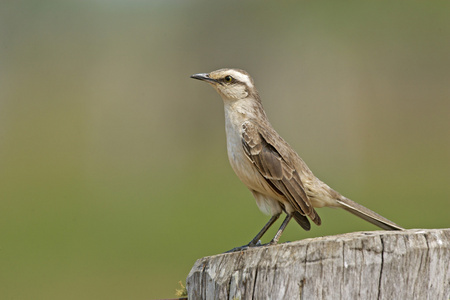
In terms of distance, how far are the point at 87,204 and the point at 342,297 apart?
1488cm

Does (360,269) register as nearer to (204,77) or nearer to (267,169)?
(267,169)

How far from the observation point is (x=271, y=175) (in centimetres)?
546

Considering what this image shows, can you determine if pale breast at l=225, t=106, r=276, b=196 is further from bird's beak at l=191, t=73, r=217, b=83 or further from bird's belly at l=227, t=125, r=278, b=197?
bird's beak at l=191, t=73, r=217, b=83

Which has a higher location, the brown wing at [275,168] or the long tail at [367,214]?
the brown wing at [275,168]

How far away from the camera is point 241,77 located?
611 centimetres

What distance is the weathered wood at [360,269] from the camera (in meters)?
3.27

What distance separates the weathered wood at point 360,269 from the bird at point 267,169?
71.0 inches

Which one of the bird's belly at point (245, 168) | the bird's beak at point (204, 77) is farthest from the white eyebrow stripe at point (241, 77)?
the bird's belly at point (245, 168)

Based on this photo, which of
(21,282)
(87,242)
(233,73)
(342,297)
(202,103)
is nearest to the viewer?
(342,297)

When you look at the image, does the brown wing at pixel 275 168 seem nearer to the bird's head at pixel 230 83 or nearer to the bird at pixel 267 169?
the bird at pixel 267 169

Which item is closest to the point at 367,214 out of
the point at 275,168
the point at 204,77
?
the point at 275,168

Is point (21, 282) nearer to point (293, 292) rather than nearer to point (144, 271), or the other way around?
point (144, 271)

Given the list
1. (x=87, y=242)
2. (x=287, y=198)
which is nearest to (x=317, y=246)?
(x=287, y=198)

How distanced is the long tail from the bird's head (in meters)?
1.31
